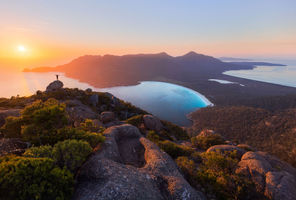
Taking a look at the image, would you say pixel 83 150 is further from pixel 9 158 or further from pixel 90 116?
pixel 90 116

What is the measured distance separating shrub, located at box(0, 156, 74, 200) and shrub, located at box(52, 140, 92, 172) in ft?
2.51

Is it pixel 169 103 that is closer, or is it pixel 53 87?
pixel 53 87

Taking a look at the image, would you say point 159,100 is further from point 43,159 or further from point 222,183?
point 43,159

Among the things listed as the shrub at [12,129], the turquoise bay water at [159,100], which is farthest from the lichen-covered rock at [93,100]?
the turquoise bay water at [159,100]

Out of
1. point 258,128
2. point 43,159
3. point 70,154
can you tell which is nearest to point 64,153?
point 70,154

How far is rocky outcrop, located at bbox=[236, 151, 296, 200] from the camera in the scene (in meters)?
7.79

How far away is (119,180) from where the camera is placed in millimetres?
5703

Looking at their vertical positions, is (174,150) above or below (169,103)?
above

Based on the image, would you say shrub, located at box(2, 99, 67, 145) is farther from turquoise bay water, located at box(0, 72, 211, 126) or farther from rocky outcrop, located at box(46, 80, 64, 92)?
turquoise bay water, located at box(0, 72, 211, 126)

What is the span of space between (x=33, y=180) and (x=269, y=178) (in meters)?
13.5

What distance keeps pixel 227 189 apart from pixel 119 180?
6715mm

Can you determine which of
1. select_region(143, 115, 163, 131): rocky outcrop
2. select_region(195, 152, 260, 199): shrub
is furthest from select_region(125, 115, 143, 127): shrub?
select_region(195, 152, 260, 199): shrub

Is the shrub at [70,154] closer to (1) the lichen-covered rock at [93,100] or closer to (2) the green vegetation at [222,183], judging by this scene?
(2) the green vegetation at [222,183]

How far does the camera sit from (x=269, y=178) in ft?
28.4
